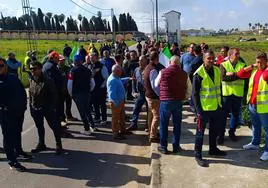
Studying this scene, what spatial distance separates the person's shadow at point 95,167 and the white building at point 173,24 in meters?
18.0

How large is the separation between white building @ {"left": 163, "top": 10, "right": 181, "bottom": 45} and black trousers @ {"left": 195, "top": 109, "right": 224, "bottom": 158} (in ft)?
60.5

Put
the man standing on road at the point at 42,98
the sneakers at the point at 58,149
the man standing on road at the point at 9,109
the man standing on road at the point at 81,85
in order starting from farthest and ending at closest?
the man standing on road at the point at 81,85 → the sneakers at the point at 58,149 → the man standing on road at the point at 42,98 → the man standing on road at the point at 9,109

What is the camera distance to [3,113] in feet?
23.4

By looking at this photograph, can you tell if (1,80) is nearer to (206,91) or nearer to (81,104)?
(81,104)

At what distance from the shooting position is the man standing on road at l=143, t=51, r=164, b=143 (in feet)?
27.1

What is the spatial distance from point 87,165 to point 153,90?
215 centimetres

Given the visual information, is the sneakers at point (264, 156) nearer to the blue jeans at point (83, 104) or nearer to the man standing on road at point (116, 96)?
the man standing on road at point (116, 96)

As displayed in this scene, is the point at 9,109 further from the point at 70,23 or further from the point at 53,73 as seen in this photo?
the point at 70,23

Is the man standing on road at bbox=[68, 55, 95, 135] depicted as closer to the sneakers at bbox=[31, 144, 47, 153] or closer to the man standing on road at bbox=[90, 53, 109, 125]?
the man standing on road at bbox=[90, 53, 109, 125]

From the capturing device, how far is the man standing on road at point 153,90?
8.27 m

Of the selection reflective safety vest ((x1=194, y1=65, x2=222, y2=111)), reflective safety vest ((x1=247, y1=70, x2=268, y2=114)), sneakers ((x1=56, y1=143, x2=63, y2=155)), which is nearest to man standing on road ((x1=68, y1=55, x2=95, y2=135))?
sneakers ((x1=56, y1=143, x2=63, y2=155))

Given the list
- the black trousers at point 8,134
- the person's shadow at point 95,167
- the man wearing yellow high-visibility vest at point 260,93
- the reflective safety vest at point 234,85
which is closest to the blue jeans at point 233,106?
the reflective safety vest at point 234,85

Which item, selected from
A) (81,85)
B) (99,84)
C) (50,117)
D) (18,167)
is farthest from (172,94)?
(99,84)

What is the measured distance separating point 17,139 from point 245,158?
434 centimetres
